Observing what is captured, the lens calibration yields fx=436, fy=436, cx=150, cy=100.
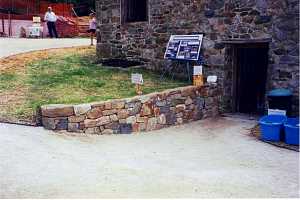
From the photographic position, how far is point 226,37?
11164mm

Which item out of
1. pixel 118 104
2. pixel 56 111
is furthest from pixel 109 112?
pixel 56 111

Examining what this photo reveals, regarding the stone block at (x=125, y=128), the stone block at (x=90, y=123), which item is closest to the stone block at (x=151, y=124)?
the stone block at (x=125, y=128)

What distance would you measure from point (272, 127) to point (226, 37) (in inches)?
131

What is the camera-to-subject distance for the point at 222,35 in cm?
1125

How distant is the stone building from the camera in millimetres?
10094

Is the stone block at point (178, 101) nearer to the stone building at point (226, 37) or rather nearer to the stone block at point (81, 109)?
the stone building at point (226, 37)

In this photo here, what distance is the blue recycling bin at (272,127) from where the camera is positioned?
864cm

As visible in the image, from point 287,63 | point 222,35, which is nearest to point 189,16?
point 222,35

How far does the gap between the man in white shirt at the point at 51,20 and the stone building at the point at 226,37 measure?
800cm

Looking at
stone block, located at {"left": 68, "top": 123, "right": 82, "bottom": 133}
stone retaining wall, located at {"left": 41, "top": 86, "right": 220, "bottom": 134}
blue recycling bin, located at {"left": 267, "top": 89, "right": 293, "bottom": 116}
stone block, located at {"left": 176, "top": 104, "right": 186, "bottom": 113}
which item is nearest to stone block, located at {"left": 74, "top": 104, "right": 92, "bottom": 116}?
stone retaining wall, located at {"left": 41, "top": 86, "right": 220, "bottom": 134}

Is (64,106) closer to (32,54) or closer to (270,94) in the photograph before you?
(270,94)

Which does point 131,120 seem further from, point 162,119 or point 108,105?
point 162,119

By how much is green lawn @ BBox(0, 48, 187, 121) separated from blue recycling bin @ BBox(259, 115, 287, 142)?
2.78 m

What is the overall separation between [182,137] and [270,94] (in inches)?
90.1
